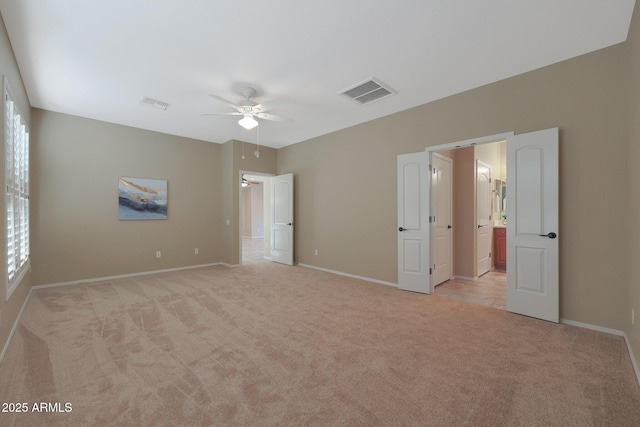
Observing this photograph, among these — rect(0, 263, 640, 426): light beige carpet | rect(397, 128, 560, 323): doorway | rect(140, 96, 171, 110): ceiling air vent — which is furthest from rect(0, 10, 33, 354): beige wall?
rect(397, 128, 560, 323): doorway

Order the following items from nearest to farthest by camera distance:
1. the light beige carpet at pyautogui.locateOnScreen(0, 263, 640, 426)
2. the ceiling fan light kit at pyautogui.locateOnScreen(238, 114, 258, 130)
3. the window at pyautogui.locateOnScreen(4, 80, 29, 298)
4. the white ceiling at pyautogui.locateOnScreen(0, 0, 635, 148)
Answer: the light beige carpet at pyautogui.locateOnScreen(0, 263, 640, 426) < the white ceiling at pyautogui.locateOnScreen(0, 0, 635, 148) < the window at pyautogui.locateOnScreen(4, 80, 29, 298) < the ceiling fan light kit at pyautogui.locateOnScreen(238, 114, 258, 130)

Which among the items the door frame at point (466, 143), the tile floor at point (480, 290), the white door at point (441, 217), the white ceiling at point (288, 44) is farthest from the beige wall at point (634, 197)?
the white door at point (441, 217)

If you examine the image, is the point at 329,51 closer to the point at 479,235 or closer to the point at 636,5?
the point at 636,5

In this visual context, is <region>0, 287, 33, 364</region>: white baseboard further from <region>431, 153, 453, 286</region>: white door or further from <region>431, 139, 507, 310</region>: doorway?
<region>431, 139, 507, 310</region>: doorway

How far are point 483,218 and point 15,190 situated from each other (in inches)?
274

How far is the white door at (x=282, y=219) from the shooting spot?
6.34 metres

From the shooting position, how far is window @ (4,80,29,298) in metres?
2.67

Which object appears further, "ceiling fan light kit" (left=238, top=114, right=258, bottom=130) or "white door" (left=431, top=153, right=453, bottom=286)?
"white door" (left=431, top=153, right=453, bottom=286)

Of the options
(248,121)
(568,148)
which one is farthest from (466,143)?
(248,121)

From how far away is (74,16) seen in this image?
2316 millimetres

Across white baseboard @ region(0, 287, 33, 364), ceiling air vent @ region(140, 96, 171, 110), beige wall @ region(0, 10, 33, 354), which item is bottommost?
white baseboard @ region(0, 287, 33, 364)

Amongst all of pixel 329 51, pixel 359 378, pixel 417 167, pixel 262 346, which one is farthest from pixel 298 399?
pixel 417 167

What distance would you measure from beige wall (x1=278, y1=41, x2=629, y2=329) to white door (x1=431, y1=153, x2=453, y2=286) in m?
0.60

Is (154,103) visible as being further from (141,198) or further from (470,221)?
(470,221)
